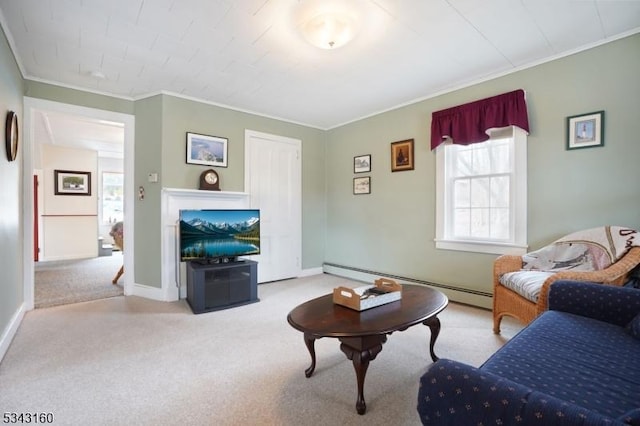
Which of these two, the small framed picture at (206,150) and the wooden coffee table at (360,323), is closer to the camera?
the wooden coffee table at (360,323)

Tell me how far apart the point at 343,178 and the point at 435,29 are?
275cm

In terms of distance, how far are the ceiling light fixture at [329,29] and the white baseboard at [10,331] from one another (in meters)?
3.19

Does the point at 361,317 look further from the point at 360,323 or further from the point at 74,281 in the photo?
the point at 74,281

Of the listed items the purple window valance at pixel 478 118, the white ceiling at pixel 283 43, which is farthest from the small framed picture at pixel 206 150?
the purple window valance at pixel 478 118

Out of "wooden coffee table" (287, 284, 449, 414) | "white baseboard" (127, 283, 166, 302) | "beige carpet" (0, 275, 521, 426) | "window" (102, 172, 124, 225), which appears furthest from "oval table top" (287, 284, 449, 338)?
"window" (102, 172, 124, 225)

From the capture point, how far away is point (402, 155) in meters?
4.07

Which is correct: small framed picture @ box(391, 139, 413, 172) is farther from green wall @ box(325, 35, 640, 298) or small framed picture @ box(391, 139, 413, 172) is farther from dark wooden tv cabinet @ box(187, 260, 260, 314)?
dark wooden tv cabinet @ box(187, 260, 260, 314)

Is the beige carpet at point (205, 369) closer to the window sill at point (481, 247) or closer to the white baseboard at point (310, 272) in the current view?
the window sill at point (481, 247)

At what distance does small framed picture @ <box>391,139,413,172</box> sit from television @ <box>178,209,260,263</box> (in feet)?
6.41

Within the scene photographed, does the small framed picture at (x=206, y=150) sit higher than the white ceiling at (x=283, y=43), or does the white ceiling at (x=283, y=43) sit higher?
the white ceiling at (x=283, y=43)

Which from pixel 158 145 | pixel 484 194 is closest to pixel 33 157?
pixel 158 145

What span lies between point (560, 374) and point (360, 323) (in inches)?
33.9

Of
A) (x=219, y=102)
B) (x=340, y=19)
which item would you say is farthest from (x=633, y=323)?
(x=219, y=102)

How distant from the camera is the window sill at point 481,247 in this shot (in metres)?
3.05
